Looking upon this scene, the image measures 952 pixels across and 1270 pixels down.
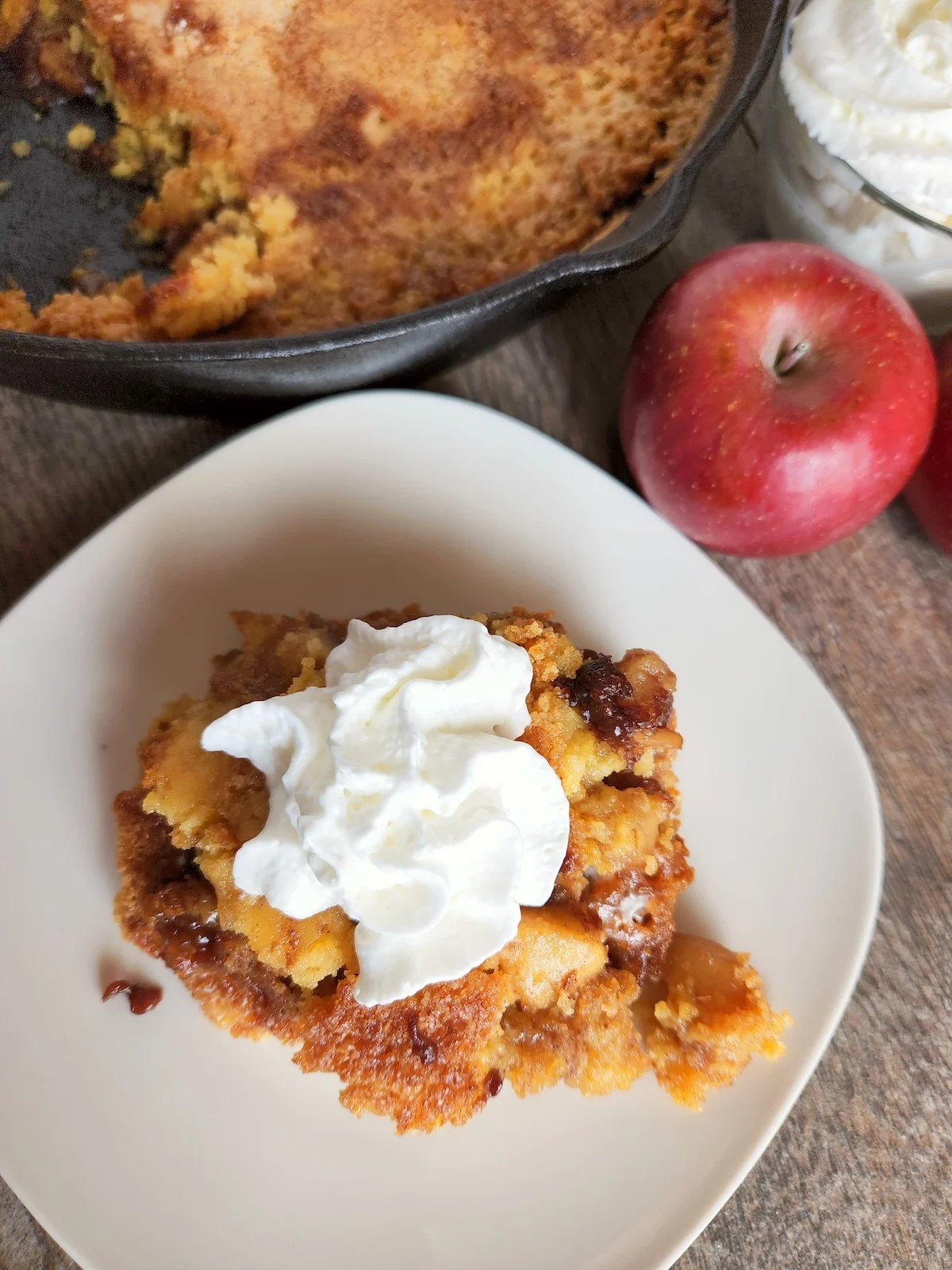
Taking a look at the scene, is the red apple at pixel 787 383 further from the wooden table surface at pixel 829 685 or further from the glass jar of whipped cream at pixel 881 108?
the wooden table surface at pixel 829 685

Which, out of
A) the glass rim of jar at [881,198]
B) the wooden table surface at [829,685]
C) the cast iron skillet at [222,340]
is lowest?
the wooden table surface at [829,685]

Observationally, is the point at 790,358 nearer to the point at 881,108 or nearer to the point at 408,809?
the point at 881,108

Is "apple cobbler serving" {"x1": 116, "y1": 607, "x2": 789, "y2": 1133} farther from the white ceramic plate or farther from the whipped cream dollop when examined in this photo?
the white ceramic plate

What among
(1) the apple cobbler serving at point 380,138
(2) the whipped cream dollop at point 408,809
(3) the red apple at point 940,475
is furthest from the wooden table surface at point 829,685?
(2) the whipped cream dollop at point 408,809

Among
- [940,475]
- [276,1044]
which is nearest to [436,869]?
[276,1044]

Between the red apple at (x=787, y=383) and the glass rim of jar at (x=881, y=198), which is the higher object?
the glass rim of jar at (x=881, y=198)

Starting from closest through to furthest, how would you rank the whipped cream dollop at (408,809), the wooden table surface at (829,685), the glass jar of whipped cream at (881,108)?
the whipped cream dollop at (408,809)
the glass jar of whipped cream at (881,108)
the wooden table surface at (829,685)
